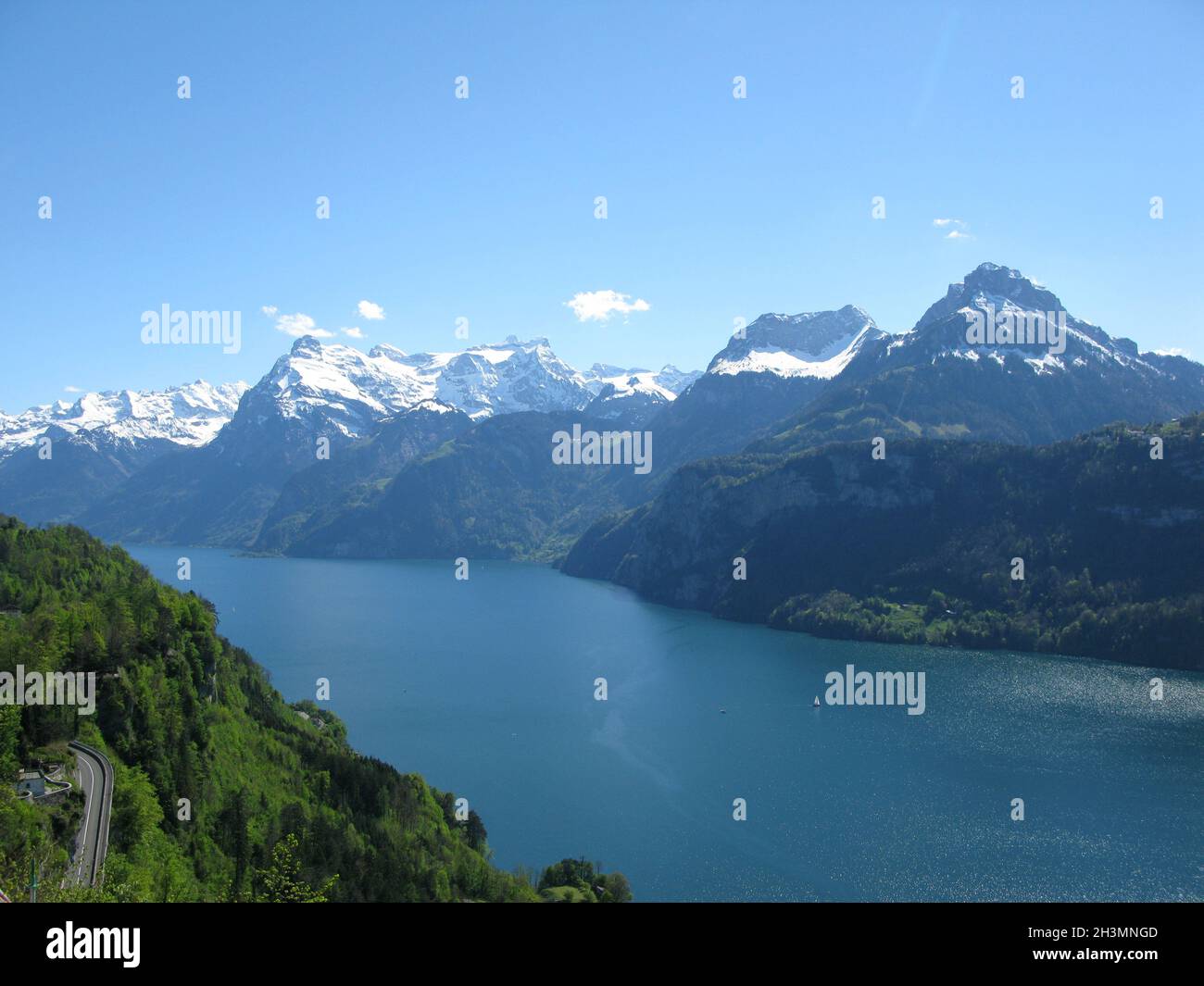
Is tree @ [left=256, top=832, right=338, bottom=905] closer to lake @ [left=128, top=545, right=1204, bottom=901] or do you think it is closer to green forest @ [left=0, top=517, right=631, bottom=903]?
green forest @ [left=0, top=517, right=631, bottom=903]

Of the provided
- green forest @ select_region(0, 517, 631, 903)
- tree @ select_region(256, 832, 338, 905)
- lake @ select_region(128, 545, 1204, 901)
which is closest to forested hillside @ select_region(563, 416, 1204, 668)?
lake @ select_region(128, 545, 1204, 901)

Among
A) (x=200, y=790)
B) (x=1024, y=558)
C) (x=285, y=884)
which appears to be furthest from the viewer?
(x=1024, y=558)

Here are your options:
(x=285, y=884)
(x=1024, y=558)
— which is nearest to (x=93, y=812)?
(x=285, y=884)

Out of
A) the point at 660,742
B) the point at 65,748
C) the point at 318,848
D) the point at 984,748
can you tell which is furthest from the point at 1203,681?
the point at 65,748

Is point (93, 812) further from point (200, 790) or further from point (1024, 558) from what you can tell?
point (1024, 558)
